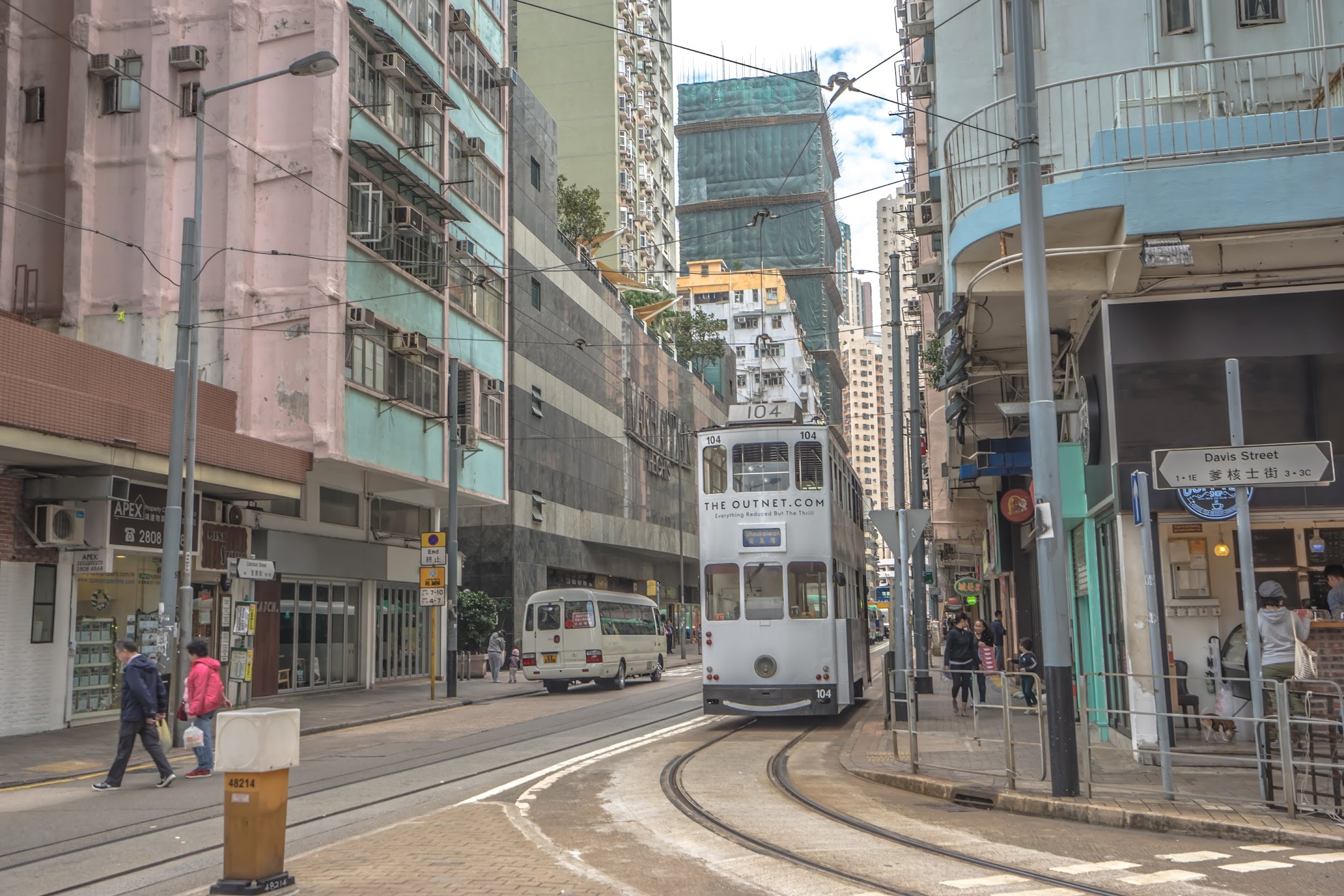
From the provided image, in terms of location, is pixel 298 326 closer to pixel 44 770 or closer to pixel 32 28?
pixel 32 28

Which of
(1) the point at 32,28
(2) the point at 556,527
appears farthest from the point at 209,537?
(2) the point at 556,527

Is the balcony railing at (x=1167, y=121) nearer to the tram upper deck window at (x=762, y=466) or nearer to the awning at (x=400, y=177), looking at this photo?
the tram upper deck window at (x=762, y=466)

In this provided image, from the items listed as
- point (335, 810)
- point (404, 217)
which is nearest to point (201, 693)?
point (335, 810)

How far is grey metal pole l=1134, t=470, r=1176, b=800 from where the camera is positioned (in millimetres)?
10297

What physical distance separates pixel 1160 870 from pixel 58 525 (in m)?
17.7

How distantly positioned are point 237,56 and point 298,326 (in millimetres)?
5752

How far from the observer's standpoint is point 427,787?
41.9ft

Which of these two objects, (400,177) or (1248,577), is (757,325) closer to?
(400,177)

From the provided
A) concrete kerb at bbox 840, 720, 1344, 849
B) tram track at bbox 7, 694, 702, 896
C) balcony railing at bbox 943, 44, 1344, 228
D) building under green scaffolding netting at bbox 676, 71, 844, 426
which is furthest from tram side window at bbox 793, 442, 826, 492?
building under green scaffolding netting at bbox 676, 71, 844, 426

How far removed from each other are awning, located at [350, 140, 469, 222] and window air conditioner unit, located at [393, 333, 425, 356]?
3.46 meters

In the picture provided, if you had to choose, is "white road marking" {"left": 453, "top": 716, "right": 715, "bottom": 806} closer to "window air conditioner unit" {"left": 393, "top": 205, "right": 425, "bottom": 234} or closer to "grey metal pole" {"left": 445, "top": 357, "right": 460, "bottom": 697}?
"grey metal pole" {"left": 445, "top": 357, "right": 460, "bottom": 697}

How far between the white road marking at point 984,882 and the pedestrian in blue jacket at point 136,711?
9107 mm

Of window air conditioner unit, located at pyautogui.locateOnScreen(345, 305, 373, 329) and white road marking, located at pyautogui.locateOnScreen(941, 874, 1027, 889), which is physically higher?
window air conditioner unit, located at pyautogui.locateOnScreen(345, 305, 373, 329)

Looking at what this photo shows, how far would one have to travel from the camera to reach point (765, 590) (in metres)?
19.4
